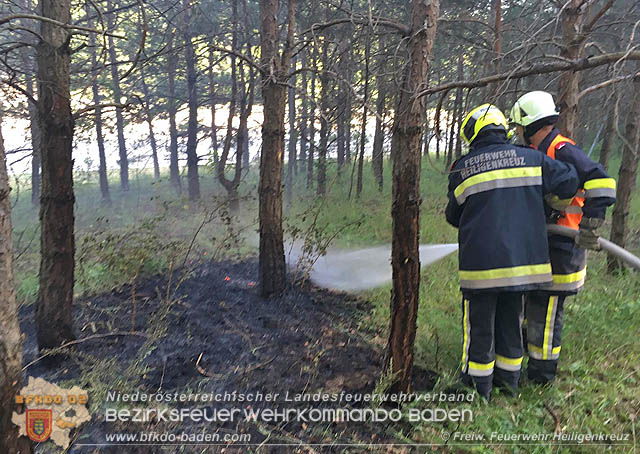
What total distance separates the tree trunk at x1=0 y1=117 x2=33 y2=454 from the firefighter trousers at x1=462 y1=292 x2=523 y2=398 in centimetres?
307

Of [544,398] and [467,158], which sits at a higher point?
[467,158]

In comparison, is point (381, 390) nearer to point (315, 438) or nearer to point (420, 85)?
point (315, 438)

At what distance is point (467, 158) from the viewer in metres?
3.20

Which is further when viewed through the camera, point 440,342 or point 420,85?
point 440,342

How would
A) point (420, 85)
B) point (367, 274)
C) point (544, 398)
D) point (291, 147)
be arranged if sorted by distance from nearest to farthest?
point (420, 85)
point (544, 398)
point (367, 274)
point (291, 147)

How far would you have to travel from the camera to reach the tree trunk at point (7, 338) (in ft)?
5.60

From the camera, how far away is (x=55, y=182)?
3662mm

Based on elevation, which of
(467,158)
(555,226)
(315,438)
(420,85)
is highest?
(420,85)

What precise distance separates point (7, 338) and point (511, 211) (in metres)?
3.29

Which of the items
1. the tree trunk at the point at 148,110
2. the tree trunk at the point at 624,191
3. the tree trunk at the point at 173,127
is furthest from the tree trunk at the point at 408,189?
the tree trunk at the point at 173,127

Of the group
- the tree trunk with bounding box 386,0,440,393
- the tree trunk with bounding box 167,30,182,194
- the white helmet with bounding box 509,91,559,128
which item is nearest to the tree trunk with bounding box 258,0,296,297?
the tree trunk with bounding box 386,0,440,393

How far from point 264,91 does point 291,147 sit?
8.66m

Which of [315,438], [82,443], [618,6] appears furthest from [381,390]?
[618,6]

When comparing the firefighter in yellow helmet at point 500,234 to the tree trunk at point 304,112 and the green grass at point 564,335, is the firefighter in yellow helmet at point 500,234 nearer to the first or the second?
the green grass at point 564,335
